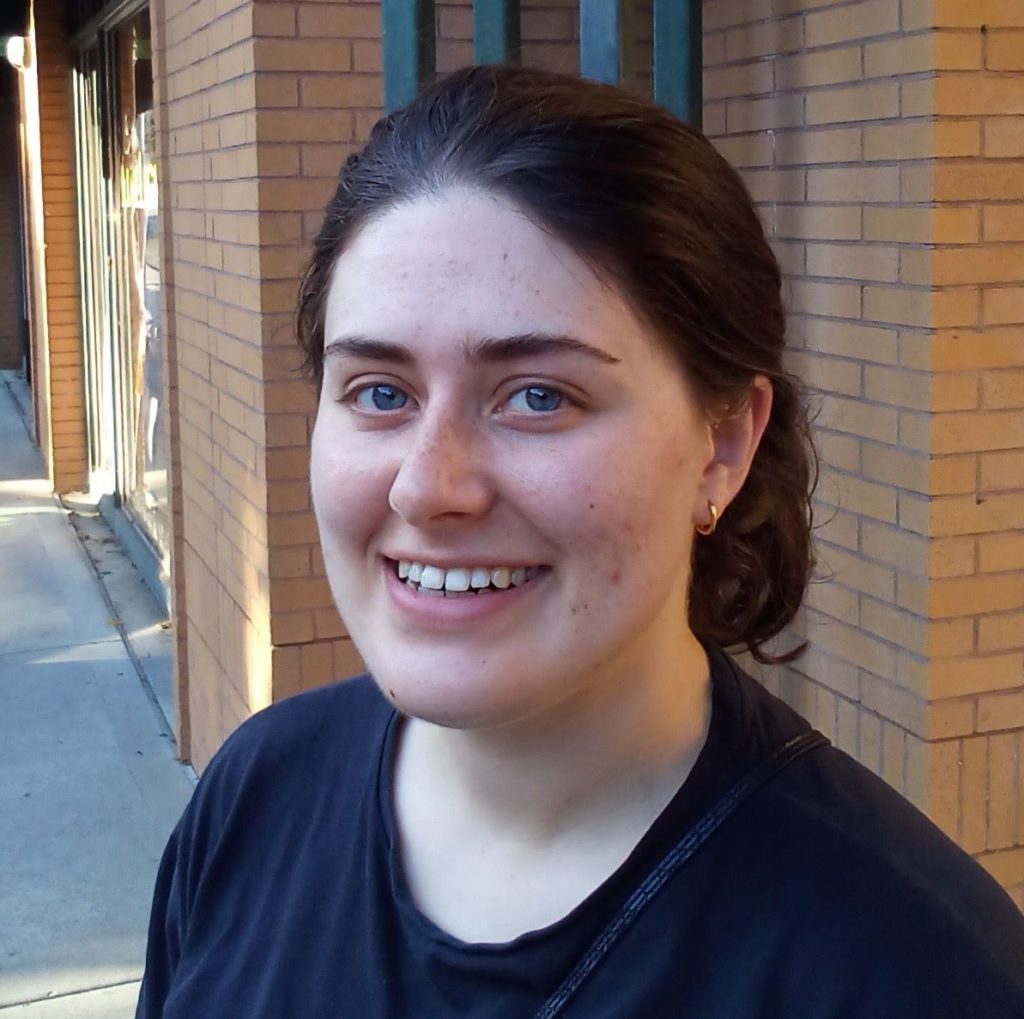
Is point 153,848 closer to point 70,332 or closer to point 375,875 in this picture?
point 375,875

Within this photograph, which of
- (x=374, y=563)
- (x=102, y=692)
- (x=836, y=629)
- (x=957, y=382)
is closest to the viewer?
(x=374, y=563)

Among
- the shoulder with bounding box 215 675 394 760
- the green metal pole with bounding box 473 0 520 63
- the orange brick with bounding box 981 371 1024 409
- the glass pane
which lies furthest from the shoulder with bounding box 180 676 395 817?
the glass pane

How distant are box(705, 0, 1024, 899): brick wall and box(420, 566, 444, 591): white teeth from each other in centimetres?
159

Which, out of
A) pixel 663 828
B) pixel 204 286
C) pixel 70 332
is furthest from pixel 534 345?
pixel 70 332

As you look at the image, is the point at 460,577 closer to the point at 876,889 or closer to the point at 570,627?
the point at 570,627

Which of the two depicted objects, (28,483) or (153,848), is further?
(28,483)

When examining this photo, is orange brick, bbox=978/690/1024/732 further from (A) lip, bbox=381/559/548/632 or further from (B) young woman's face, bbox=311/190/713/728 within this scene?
(A) lip, bbox=381/559/548/632

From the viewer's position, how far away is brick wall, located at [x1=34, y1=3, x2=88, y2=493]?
9.30 meters

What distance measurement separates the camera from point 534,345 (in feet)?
4.13

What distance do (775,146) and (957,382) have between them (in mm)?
778

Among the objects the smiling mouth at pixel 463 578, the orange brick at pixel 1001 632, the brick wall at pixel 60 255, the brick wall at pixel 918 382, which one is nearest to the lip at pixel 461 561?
the smiling mouth at pixel 463 578

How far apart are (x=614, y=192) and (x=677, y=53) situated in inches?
72.7

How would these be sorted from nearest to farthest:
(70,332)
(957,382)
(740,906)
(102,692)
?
(740,906), (957,382), (102,692), (70,332)

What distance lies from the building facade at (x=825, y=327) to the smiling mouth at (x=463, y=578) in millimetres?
1580
